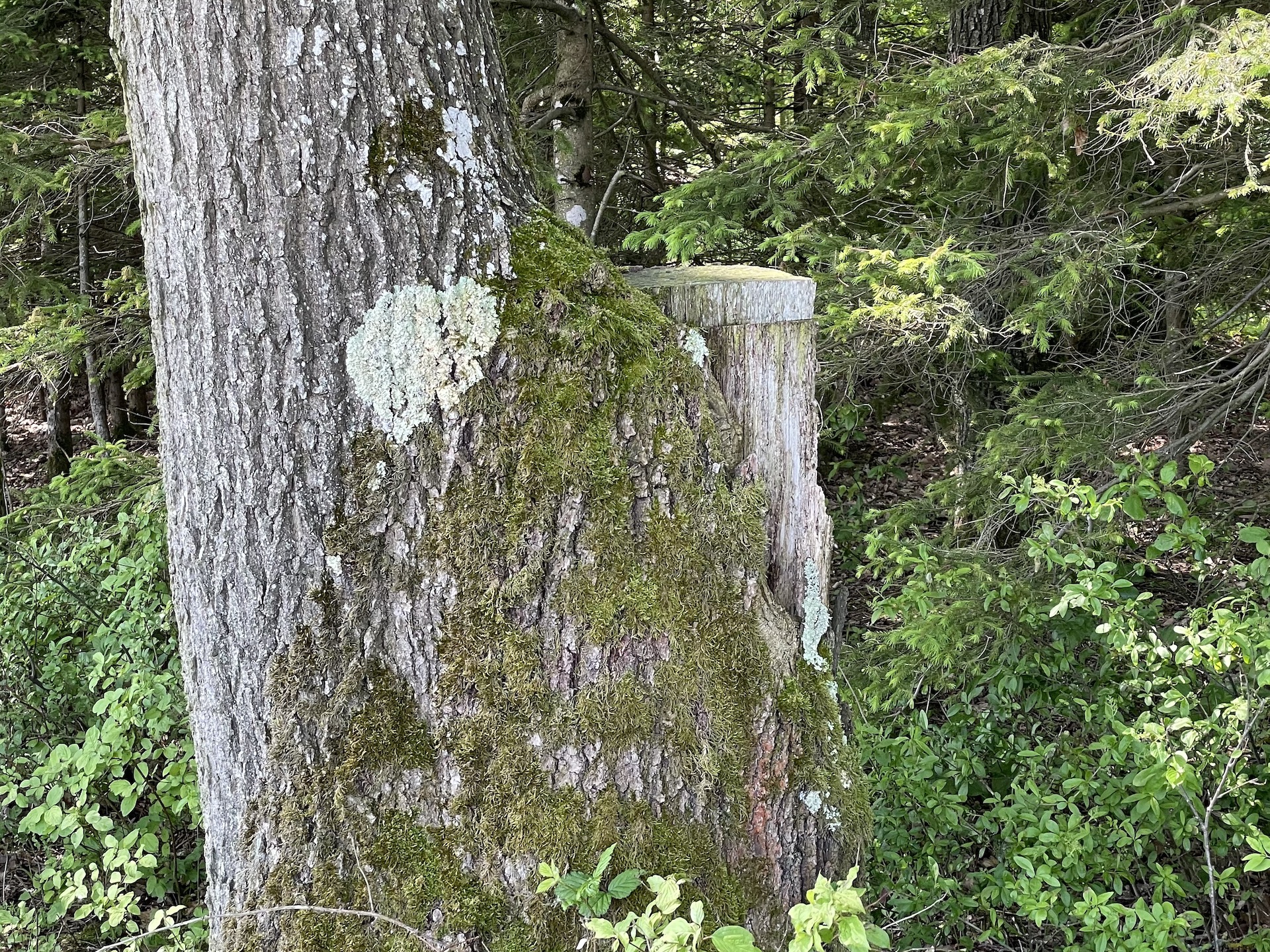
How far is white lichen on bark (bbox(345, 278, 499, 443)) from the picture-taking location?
1.79 metres

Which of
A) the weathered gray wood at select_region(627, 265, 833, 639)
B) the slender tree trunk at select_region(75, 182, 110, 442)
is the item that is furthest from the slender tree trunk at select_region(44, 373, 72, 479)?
the weathered gray wood at select_region(627, 265, 833, 639)

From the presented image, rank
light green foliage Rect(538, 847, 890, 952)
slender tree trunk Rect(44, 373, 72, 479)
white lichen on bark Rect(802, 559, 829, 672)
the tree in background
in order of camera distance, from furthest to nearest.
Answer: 1. slender tree trunk Rect(44, 373, 72, 479)
2. the tree in background
3. white lichen on bark Rect(802, 559, 829, 672)
4. light green foliage Rect(538, 847, 890, 952)

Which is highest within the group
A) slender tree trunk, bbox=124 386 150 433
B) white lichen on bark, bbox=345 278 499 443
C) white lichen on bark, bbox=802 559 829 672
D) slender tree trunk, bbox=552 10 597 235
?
slender tree trunk, bbox=552 10 597 235

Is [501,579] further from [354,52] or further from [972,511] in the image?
[972,511]

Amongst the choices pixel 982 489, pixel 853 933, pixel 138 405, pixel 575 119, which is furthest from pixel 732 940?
pixel 138 405

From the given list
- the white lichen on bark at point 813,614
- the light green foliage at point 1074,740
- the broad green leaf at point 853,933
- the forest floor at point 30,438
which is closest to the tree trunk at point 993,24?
the light green foliage at point 1074,740

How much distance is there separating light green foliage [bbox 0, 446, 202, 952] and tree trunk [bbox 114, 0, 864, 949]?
794 mm

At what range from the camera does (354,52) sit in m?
1.76

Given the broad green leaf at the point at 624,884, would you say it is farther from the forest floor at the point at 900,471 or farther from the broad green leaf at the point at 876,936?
the forest floor at the point at 900,471

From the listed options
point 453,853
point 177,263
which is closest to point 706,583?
point 453,853

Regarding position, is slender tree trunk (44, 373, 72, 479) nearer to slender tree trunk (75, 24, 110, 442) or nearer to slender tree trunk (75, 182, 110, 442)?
slender tree trunk (75, 24, 110, 442)

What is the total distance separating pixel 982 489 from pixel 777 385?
2.66 meters

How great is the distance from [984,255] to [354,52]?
10.1 ft

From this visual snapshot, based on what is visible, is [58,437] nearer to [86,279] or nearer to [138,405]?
[138,405]
